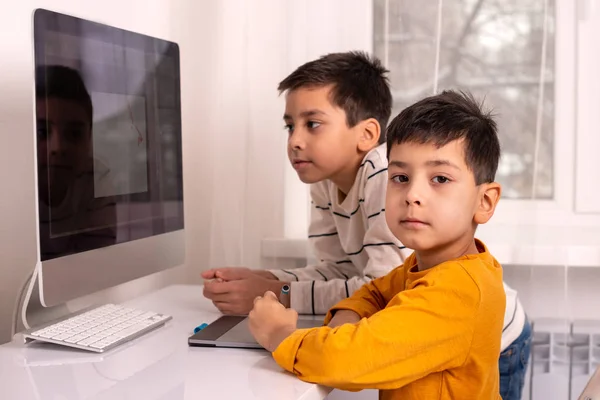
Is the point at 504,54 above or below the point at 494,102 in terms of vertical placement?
above

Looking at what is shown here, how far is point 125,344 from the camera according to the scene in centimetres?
116

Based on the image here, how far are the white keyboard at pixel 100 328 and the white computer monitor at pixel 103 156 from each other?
0.19 feet

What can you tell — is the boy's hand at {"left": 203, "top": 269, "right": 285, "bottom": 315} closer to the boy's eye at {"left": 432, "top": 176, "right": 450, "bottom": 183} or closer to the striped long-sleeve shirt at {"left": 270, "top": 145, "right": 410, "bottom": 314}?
the striped long-sleeve shirt at {"left": 270, "top": 145, "right": 410, "bottom": 314}

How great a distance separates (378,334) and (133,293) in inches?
37.1

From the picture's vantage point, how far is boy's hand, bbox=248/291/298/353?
107cm

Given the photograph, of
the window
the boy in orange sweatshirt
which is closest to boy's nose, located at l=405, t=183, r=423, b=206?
the boy in orange sweatshirt

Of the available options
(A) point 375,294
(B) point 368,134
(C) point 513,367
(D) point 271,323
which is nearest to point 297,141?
(B) point 368,134

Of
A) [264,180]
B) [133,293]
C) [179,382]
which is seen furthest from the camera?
[264,180]

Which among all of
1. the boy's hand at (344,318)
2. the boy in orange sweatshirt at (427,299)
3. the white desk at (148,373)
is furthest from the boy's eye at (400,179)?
the white desk at (148,373)

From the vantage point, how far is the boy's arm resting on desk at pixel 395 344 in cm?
95

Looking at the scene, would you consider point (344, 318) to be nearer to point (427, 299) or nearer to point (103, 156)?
point (427, 299)

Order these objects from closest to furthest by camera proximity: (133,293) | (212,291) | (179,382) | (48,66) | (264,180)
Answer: (179,382) < (48,66) < (212,291) < (133,293) < (264,180)

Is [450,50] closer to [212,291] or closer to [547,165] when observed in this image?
[547,165]

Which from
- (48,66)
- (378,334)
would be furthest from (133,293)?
(378,334)
